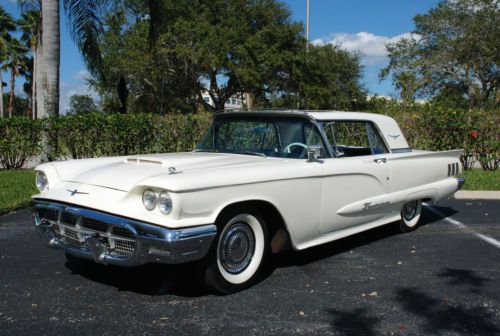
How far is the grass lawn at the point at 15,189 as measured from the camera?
7.99 meters

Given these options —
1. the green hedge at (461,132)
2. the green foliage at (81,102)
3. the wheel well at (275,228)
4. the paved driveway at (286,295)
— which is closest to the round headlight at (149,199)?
the paved driveway at (286,295)

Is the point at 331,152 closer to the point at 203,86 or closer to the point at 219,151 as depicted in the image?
the point at 219,151

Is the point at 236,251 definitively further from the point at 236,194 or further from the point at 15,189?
the point at 15,189

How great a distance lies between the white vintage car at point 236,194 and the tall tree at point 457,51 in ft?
89.3

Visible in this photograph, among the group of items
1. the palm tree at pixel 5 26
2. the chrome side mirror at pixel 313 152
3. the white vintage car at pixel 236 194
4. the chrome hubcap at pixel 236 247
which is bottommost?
the chrome hubcap at pixel 236 247

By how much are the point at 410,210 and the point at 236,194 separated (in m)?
3.29

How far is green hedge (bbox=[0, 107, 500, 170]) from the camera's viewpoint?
Answer: 41.7ft

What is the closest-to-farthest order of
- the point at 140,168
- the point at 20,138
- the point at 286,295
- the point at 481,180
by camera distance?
the point at 286,295, the point at 140,168, the point at 481,180, the point at 20,138

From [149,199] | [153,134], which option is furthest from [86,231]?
[153,134]

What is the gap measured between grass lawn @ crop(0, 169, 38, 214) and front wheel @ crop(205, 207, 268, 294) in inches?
191

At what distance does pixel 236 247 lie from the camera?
4.23 m

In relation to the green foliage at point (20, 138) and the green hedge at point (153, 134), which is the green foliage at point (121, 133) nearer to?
the green hedge at point (153, 134)

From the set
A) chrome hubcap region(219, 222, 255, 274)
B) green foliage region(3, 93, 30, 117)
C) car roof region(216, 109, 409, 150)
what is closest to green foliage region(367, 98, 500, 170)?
car roof region(216, 109, 409, 150)

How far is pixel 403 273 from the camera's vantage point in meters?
4.73
